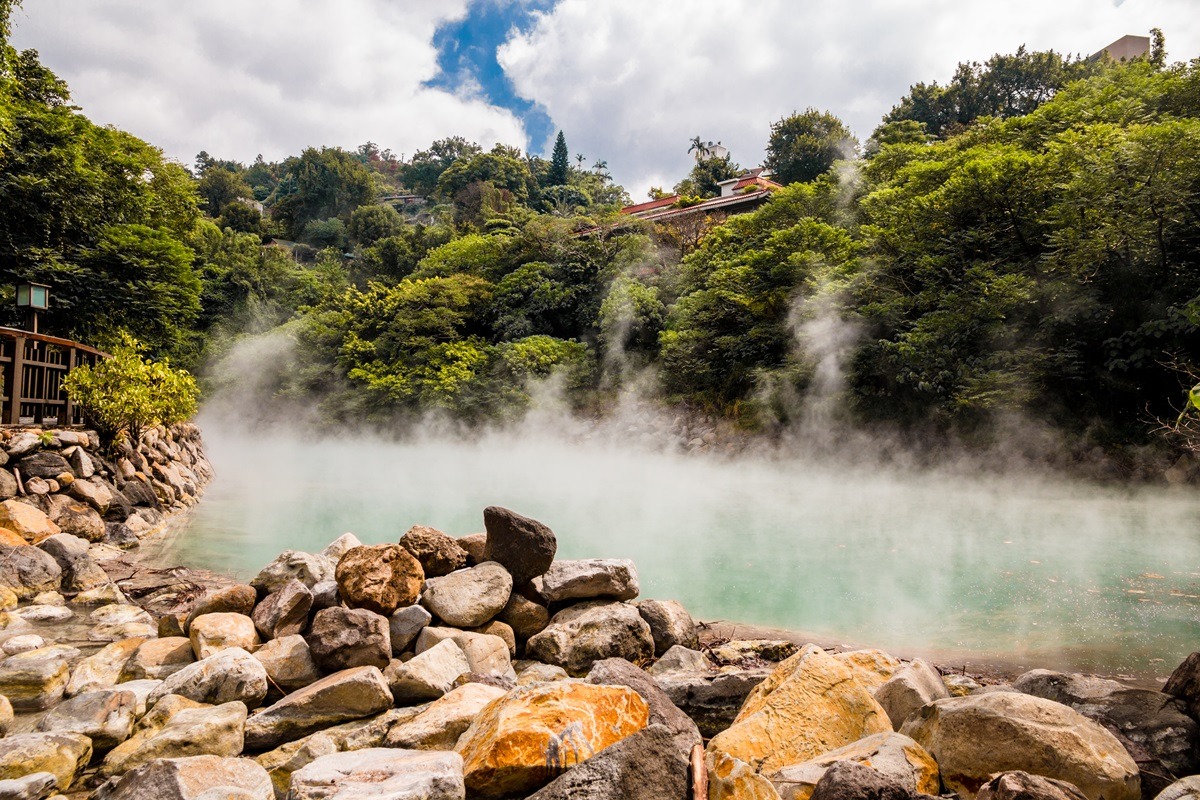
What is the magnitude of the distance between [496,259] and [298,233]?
951 inches

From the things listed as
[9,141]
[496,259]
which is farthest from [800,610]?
[496,259]

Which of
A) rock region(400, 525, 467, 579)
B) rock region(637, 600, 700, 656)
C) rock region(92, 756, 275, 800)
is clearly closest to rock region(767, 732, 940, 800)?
rock region(92, 756, 275, 800)

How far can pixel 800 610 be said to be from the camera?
5453 millimetres

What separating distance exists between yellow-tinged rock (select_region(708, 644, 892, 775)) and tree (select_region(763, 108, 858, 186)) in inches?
987

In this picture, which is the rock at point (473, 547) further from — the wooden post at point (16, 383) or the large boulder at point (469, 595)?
the wooden post at point (16, 383)

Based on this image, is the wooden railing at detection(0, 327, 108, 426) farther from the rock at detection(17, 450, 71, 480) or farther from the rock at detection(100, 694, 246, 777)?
the rock at detection(100, 694, 246, 777)

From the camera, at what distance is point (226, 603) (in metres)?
4.21

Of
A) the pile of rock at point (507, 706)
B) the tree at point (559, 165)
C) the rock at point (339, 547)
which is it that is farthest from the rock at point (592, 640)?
the tree at point (559, 165)

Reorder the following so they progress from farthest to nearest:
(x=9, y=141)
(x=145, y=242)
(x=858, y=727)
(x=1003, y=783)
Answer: (x=145, y=242) < (x=9, y=141) < (x=858, y=727) < (x=1003, y=783)

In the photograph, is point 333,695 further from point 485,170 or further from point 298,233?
point 298,233

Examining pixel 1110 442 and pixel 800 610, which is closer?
pixel 800 610

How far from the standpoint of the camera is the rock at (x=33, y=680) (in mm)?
3273

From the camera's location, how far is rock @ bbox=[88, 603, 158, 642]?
426cm

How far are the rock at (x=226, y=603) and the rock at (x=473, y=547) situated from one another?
4.45 feet
